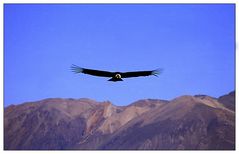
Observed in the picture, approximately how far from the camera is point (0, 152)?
65875 mm

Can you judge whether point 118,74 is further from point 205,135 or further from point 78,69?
point 205,135

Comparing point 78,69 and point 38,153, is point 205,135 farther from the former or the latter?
point 78,69

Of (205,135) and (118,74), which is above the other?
(118,74)

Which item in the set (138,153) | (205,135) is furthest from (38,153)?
(205,135)

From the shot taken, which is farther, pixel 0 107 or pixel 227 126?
pixel 227 126

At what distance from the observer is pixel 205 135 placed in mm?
194500

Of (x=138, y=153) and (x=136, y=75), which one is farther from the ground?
(x=136, y=75)

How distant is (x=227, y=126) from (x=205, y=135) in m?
8.16

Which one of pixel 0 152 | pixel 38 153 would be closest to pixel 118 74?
pixel 0 152

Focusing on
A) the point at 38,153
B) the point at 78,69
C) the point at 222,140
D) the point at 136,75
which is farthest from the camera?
the point at 222,140

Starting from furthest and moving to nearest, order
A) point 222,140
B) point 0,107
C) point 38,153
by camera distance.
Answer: point 222,140 → point 38,153 → point 0,107

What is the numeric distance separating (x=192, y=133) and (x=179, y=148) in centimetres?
1358

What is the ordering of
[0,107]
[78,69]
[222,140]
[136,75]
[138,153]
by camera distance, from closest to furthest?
[78,69] < [136,75] < [0,107] < [138,153] < [222,140]

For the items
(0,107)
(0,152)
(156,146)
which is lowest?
(156,146)
